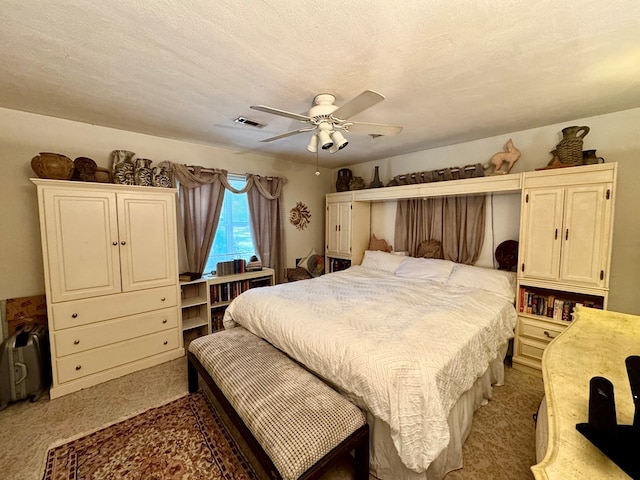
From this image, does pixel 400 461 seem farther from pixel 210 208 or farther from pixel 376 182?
pixel 376 182

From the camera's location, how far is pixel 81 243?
2301 mm

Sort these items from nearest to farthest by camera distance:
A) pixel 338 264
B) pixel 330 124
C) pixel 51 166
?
pixel 330 124
pixel 51 166
pixel 338 264

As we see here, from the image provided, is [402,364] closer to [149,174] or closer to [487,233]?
[487,233]

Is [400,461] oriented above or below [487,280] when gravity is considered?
below

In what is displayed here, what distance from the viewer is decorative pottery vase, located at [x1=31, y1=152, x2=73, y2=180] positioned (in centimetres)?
214

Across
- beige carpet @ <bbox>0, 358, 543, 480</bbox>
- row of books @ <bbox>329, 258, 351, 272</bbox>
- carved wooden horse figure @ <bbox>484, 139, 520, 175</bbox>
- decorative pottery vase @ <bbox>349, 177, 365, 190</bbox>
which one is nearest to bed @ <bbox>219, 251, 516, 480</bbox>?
beige carpet @ <bbox>0, 358, 543, 480</bbox>

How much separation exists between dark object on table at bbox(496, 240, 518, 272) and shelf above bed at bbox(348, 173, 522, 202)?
0.59 meters

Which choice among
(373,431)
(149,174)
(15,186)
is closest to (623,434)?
(373,431)

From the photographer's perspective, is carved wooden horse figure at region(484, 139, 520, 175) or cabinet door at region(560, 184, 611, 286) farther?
carved wooden horse figure at region(484, 139, 520, 175)

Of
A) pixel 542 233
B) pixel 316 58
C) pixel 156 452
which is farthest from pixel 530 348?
pixel 156 452

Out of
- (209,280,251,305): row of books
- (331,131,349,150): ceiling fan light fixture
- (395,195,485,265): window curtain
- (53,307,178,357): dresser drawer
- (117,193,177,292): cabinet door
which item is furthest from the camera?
(209,280,251,305): row of books

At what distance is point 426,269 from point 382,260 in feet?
2.20

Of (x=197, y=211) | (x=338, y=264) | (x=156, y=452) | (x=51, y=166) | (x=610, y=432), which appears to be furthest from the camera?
(x=338, y=264)

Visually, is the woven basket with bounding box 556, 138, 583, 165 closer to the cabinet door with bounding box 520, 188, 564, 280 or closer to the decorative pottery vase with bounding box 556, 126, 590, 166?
the decorative pottery vase with bounding box 556, 126, 590, 166
